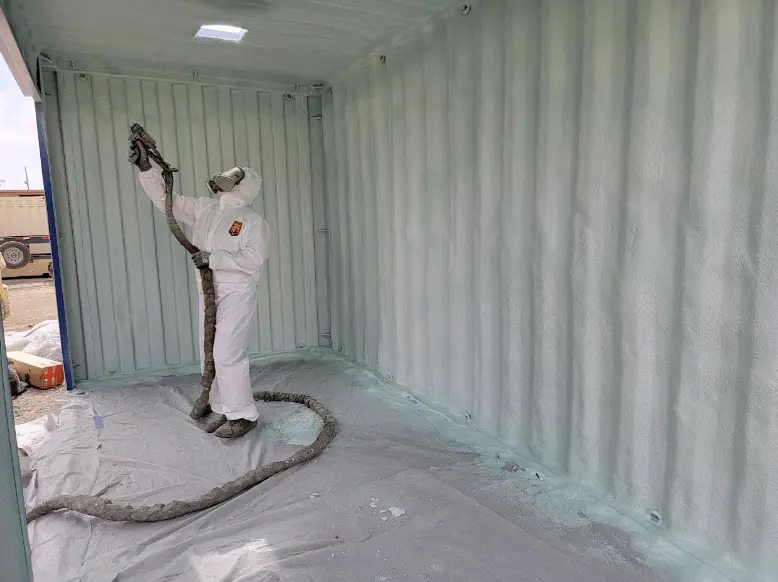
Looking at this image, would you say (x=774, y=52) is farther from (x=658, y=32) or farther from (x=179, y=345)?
(x=179, y=345)

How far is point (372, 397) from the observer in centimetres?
379

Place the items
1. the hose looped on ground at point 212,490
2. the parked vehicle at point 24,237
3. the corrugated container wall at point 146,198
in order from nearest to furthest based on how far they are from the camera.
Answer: the hose looped on ground at point 212,490, the corrugated container wall at point 146,198, the parked vehicle at point 24,237

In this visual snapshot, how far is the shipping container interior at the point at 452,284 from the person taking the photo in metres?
1.83

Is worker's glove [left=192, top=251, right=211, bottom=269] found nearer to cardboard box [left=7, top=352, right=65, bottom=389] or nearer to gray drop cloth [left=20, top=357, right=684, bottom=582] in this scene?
gray drop cloth [left=20, top=357, right=684, bottom=582]

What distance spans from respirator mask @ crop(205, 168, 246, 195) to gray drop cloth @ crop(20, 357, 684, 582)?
151cm

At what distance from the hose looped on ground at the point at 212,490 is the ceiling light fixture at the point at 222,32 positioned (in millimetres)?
855

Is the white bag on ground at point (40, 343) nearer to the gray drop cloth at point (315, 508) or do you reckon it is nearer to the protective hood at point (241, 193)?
the gray drop cloth at point (315, 508)

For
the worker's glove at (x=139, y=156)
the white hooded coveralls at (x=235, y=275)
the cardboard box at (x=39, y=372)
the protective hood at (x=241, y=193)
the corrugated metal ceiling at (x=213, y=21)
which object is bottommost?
the cardboard box at (x=39, y=372)

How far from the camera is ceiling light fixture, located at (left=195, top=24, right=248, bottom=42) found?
3.32 meters

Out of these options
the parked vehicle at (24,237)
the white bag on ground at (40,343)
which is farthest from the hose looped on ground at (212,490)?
the parked vehicle at (24,237)

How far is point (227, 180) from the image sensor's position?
10.2 ft

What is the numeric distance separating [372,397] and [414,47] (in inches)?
94.0

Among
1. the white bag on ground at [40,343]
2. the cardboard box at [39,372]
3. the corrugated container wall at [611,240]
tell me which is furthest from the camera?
the white bag on ground at [40,343]

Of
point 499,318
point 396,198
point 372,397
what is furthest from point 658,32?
point 372,397
